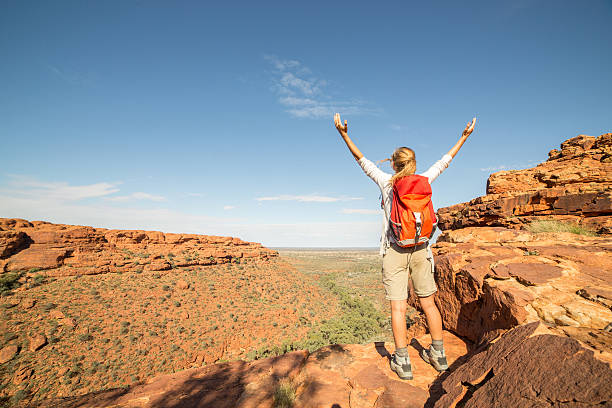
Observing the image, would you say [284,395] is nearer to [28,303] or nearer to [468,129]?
[468,129]

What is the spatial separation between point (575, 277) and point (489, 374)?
6.03 feet

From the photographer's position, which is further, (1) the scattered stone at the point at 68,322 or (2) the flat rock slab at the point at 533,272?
(1) the scattered stone at the point at 68,322

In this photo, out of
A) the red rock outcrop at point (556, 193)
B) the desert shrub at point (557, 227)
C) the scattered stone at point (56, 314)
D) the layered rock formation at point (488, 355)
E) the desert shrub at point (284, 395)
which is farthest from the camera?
the scattered stone at point (56, 314)

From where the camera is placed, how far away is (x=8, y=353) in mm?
11891

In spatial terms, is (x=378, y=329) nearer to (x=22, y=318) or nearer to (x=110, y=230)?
(x=22, y=318)

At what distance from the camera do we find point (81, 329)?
14.5m

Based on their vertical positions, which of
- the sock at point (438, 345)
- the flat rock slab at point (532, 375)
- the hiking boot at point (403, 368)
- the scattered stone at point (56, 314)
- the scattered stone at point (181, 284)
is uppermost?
the flat rock slab at point (532, 375)

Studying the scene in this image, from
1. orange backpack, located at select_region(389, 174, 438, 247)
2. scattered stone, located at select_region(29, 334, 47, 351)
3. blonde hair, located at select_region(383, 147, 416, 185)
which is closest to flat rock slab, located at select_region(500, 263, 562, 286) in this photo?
orange backpack, located at select_region(389, 174, 438, 247)

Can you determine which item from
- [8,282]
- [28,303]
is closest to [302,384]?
[28,303]

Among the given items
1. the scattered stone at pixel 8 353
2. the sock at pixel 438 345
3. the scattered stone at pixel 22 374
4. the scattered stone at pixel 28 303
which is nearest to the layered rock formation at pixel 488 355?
the sock at pixel 438 345

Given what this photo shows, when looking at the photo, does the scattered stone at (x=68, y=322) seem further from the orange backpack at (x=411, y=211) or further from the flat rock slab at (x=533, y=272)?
the flat rock slab at (x=533, y=272)

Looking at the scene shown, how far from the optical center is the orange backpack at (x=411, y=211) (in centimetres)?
231

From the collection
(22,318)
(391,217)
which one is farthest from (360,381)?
(22,318)

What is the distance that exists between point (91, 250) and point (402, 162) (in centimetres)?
2980
